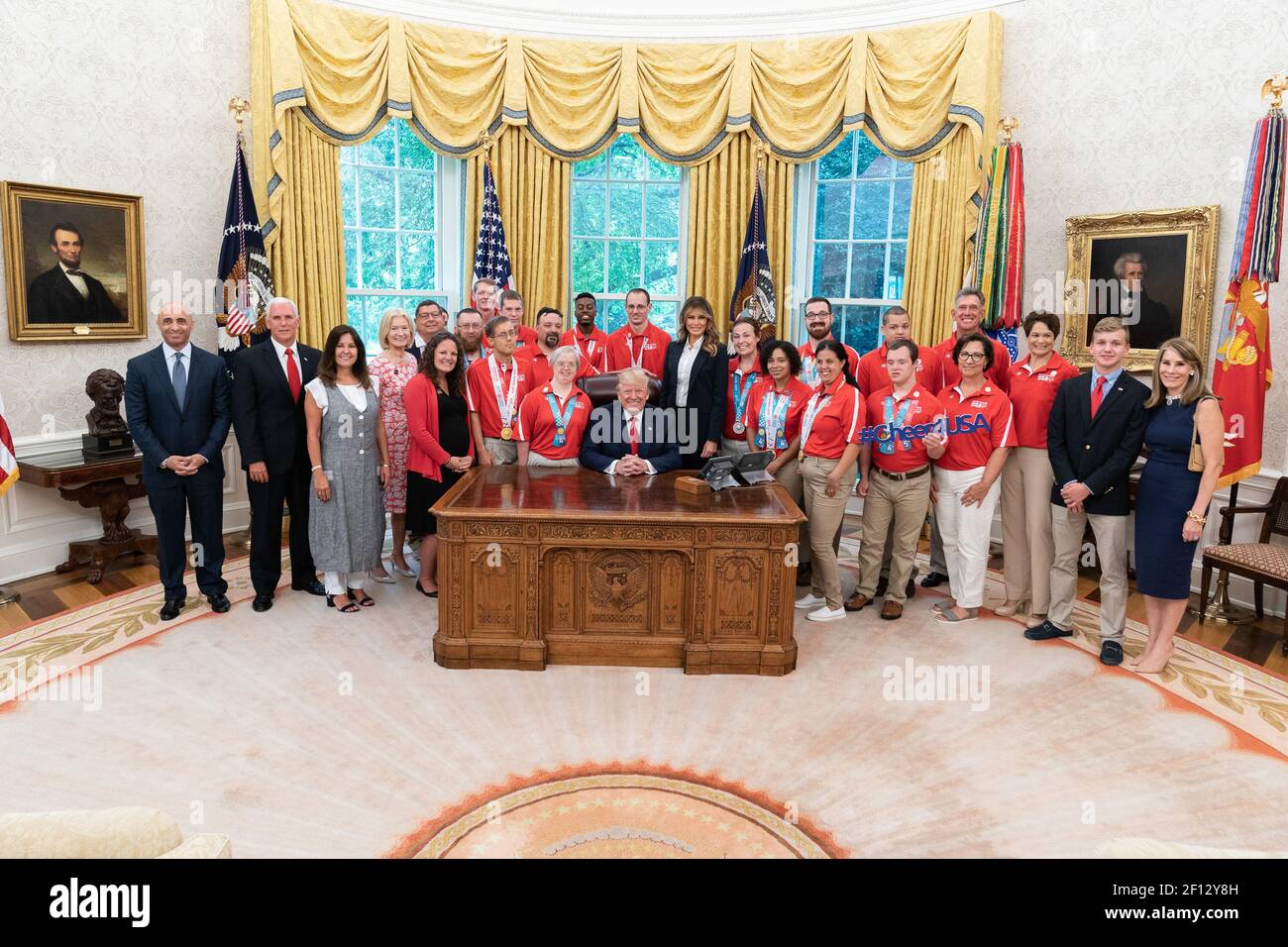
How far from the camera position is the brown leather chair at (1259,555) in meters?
5.31

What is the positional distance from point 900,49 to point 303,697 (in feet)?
23.5

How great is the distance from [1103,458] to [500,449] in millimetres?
3669

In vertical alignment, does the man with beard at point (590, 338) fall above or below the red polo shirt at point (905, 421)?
above

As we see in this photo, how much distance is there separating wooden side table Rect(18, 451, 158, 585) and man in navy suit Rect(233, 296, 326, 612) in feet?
4.45

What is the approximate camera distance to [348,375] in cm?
552

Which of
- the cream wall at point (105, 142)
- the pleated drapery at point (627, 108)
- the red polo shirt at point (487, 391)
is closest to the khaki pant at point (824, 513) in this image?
the red polo shirt at point (487, 391)

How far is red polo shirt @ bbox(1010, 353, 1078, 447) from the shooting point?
17.9 feet

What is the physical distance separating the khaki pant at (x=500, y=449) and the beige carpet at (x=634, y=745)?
4.06 feet

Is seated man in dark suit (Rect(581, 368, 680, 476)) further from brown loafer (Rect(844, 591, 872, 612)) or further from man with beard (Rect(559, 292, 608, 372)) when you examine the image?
man with beard (Rect(559, 292, 608, 372))

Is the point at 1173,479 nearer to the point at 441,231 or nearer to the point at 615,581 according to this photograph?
the point at 615,581

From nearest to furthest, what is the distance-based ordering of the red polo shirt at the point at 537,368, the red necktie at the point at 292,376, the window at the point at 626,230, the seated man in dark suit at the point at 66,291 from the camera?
the red necktie at the point at 292,376
the red polo shirt at the point at 537,368
the seated man in dark suit at the point at 66,291
the window at the point at 626,230

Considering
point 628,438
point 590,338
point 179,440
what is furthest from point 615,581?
point 590,338

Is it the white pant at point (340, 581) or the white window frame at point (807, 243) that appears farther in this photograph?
the white window frame at point (807, 243)

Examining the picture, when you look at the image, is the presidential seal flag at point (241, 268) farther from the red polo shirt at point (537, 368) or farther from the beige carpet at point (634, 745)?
the beige carpet at point (634, 745)
